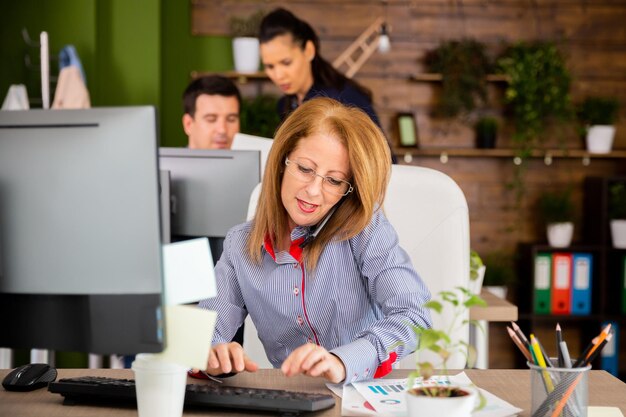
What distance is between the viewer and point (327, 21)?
4832 mm

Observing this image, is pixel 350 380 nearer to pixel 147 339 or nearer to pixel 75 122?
pixel 147 339

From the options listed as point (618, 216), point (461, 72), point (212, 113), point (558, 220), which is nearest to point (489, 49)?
point (461, 72)

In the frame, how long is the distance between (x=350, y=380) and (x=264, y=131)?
10.5ft

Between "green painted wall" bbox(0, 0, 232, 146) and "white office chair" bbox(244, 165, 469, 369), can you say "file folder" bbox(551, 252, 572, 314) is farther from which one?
"white office chair" bbox(244, 165, 469, 369)

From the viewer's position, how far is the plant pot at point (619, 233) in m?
4.68

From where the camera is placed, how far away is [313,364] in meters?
1.32

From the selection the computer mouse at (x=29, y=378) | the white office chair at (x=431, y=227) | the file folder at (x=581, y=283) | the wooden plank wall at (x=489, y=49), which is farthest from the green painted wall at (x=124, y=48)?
the computer mouse at (x=29, y=378)

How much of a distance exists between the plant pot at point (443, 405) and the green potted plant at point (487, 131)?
12.6ft

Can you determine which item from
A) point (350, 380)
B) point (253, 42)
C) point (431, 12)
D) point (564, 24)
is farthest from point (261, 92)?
point (350, 380)

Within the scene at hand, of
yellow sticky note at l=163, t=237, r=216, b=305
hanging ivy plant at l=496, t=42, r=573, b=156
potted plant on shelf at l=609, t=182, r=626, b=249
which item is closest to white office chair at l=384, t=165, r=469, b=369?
yellow sticky note at l=163, t=237, r=216, b=305

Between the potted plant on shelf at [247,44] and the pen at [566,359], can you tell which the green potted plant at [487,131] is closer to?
the potted plant on shelf at [247,44]

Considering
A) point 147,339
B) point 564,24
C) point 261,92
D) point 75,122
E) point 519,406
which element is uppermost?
point 564,24

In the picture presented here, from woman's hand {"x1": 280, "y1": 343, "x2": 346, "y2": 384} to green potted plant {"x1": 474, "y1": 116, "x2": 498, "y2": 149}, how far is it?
3.60 meters

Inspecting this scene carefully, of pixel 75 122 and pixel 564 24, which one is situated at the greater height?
pixel 564 24
